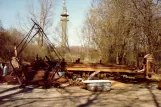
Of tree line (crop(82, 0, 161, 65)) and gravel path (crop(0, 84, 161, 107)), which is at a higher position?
tree line (crop(82, 0, 161, 65))

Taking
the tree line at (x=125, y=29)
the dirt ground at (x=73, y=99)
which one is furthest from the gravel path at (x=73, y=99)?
the tree line at (x=125, y=29)

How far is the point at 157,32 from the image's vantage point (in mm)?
24828

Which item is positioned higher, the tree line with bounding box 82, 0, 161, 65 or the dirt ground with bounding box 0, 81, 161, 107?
the tree line with bounding box 82, 0, 161, 65

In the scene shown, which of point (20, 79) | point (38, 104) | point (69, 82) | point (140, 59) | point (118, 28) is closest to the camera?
point (38, 104)

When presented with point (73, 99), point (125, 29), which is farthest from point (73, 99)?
point (125, 29)

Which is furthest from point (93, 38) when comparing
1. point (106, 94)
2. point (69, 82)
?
point (106, 94)

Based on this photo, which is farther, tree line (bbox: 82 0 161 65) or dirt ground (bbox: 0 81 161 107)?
tree line (bbox: 82 0 161 65)

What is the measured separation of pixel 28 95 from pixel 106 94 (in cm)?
363

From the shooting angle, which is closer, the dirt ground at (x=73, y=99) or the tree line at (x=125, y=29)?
the dirt ground at (x=73, y=99)

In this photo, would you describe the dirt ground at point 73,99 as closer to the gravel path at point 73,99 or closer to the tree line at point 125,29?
the gravel path at point 73,99

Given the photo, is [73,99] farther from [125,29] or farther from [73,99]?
[125,29]

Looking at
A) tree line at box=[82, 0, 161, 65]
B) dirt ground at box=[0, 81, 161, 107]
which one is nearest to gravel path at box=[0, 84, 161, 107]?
dirt ground at box=[0, 81, 161, 107]

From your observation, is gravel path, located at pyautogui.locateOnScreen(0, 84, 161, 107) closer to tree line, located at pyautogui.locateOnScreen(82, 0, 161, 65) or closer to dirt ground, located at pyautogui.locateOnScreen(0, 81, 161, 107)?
dirt ground, located at pyautogui.locateOnScreen(0, 81, 161, 107)

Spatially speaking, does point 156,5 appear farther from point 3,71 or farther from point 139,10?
point 3,71
